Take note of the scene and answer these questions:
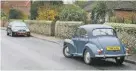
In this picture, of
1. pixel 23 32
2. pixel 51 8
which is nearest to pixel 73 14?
pixel 23 32

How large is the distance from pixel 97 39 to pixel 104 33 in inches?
21.7

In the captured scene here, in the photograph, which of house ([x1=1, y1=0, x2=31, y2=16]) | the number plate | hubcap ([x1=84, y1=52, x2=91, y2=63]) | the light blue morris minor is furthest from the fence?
house ([x1=1, y1=0, x2=31, y2=16])

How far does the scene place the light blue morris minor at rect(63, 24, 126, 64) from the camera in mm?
13566

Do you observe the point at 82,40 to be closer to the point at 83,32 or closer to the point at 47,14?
the point at 83,32

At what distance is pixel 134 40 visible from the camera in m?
17.7

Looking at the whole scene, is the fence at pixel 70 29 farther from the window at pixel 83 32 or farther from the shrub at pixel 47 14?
the window at pixel 83 32

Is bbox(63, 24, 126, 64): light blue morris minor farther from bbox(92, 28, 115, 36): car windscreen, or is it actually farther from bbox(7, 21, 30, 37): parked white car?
bbox(7, 21, 30, 37): parked white car

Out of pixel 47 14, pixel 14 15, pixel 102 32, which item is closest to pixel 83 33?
pixel 102 32

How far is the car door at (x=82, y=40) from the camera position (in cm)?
1456

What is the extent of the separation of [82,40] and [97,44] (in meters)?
1.16

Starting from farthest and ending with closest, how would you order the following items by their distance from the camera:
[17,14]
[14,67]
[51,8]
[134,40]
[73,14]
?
[17,14]
[51,8]
[73,14]
[134,40]
[14,67]

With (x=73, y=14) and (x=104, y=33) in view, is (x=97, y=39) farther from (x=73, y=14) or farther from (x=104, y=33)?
(x=73, y=14)

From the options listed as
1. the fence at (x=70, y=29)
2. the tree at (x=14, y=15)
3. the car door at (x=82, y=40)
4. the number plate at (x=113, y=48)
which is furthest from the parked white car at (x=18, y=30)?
the tree at (x=14, y=15)

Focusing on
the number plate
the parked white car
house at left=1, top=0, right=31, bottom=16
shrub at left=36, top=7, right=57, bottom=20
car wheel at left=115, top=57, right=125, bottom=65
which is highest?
house at left=1, top=0, right=31, bottom=16
